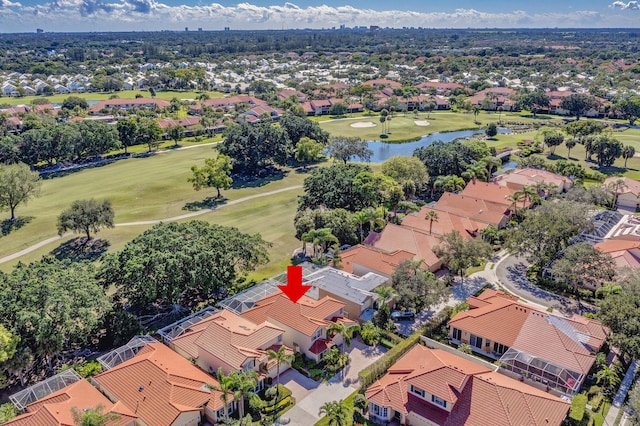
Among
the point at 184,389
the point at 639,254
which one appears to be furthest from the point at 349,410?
the point at 639,254

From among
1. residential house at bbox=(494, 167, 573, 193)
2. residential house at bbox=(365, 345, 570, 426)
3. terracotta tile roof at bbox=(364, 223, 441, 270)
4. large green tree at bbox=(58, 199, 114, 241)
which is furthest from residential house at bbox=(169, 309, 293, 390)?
residential house at bbox=(494, 167, 573, 193)

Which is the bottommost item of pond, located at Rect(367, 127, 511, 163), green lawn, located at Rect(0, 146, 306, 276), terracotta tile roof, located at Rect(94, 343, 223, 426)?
green lawn, located at Rect(0, 146, 306, 276)

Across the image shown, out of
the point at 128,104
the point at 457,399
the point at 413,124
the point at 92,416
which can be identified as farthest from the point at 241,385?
the point at 128,104

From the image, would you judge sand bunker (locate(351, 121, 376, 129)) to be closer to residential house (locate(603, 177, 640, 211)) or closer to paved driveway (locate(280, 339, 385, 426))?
residential house (locate(603, 177, 640, 211))

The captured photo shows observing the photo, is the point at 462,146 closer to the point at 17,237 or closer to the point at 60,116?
the point at 17,237

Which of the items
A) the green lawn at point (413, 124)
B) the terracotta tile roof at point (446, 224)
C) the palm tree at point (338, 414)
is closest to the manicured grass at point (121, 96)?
the green lawn at point (413, 124)
